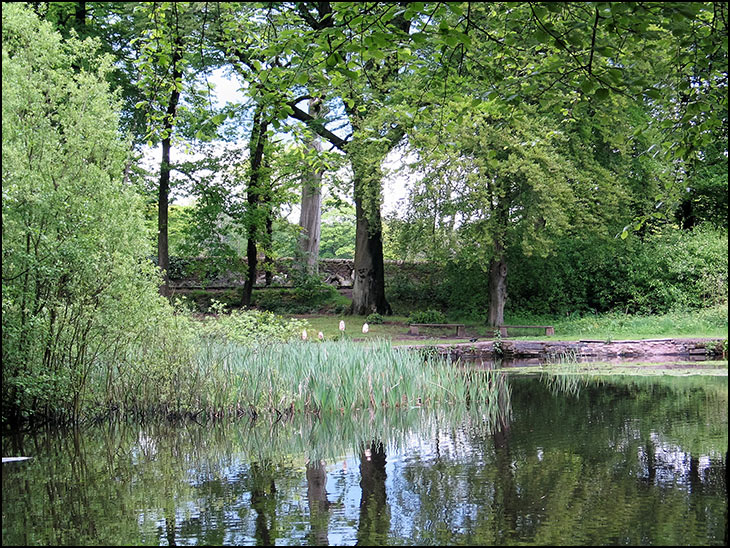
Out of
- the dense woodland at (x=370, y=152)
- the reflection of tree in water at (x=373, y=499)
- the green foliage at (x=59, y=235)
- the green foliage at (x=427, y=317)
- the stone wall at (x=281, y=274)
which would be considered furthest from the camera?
the stone wall at (x=281, y=274)

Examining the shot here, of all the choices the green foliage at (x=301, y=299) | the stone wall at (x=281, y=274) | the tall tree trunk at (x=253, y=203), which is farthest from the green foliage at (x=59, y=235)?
the green foliage at (x=301, y=299)

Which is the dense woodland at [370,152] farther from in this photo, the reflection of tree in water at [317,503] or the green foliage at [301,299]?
the reflection of tree in water at [317,503]

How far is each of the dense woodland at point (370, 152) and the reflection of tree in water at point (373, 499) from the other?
2.94 metres

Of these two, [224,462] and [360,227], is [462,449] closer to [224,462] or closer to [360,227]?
[224,462]

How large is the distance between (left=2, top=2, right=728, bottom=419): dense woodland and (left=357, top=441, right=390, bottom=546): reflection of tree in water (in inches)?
116

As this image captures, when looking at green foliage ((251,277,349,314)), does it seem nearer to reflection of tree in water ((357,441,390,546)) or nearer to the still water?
the still water

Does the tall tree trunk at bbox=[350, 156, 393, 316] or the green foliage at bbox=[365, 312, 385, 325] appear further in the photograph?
the tall tree trunk at bbox=[350, 156, 393, 316]

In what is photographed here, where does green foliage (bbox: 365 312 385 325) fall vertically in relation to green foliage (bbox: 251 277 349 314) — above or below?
below

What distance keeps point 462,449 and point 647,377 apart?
671 cm

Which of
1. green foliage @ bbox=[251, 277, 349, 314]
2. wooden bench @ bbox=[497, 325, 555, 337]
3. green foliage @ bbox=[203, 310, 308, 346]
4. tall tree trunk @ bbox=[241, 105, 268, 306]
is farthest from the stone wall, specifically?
green foliage @ bbox=[203, 310, 308, 346]

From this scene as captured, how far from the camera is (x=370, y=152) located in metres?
18.5

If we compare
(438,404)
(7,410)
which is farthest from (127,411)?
(438,404)

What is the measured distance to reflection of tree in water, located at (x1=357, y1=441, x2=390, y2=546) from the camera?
4199 mm

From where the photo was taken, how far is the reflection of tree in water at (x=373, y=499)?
4199 mm
